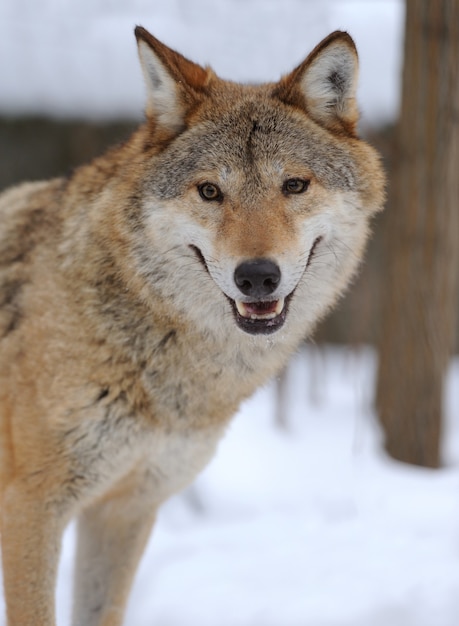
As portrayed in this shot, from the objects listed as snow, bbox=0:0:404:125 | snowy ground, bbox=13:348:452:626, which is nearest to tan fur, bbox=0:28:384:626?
snowy ground, bbox=13:348:452:626

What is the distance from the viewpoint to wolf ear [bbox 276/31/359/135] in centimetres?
322

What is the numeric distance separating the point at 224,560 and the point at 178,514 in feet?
2.48

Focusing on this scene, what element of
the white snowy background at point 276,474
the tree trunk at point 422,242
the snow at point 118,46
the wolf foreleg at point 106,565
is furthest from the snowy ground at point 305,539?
the snow at point 118,46

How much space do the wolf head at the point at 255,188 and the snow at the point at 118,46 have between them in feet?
14.6

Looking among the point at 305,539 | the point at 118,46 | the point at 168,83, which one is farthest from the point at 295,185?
the point at 118,46

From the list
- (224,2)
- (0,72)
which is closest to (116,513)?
(224,2)

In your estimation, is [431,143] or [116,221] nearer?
[116,221]

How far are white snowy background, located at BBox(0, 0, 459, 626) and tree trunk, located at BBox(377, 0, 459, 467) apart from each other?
0.36m

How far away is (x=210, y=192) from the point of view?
123 inches

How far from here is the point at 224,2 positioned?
779 centimetres

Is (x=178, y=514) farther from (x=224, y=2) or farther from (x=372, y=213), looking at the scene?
(x=224, y=2)

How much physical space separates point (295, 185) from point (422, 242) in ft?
9.81

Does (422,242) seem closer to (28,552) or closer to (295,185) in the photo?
(295,185)

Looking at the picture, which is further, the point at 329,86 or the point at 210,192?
the point at 329,86
